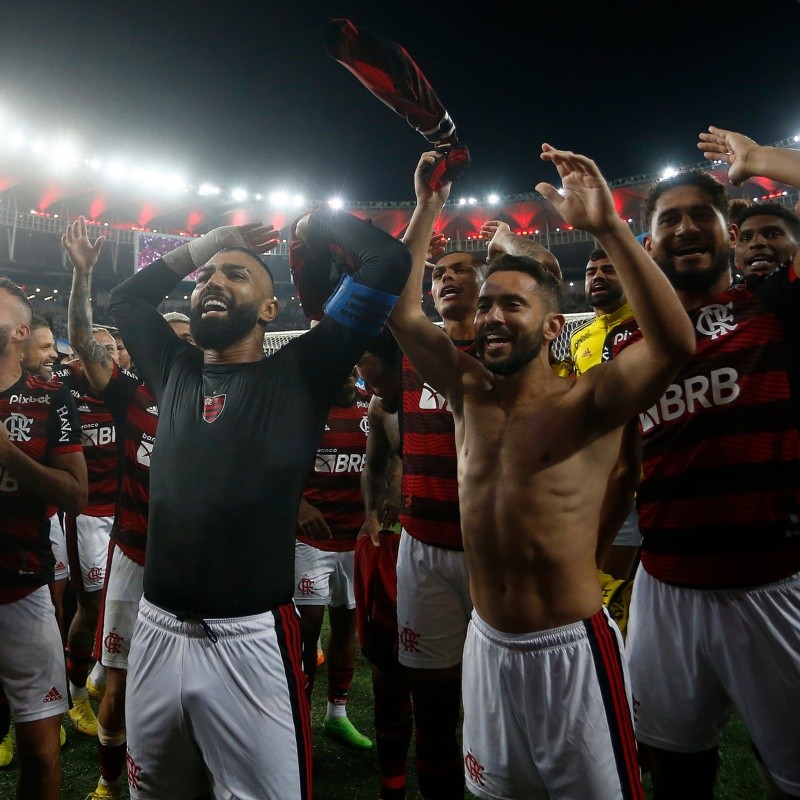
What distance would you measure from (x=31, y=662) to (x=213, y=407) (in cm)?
155

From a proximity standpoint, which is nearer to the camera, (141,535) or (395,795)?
(395,795)

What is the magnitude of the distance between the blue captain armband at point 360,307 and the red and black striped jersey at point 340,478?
240 cm

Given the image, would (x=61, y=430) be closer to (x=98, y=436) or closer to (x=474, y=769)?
(x=98, y=436)

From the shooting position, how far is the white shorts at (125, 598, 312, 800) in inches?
67.9

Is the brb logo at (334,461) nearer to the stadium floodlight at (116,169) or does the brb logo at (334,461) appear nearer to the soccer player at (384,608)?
the soccer player at (384,608)

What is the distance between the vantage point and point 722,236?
237 centimetres

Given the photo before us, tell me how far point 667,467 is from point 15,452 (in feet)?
8.76

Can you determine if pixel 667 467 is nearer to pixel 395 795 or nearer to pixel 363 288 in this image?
pixel 363 288

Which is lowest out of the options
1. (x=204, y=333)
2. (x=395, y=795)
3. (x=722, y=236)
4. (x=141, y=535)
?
(x=395, y=795)

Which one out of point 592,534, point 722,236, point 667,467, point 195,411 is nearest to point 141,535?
point 195,411

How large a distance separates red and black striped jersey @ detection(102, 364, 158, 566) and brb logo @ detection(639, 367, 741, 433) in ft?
8.91

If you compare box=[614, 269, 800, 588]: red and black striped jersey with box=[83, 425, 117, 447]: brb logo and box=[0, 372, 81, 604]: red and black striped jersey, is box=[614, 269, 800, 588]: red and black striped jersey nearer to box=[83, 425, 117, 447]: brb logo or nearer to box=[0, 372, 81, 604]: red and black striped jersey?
box=[0, 372, 81, 604]: red and black striped jersey

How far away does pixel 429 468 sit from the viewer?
2.95m

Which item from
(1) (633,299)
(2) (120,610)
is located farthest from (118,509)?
(1) (633,299)
